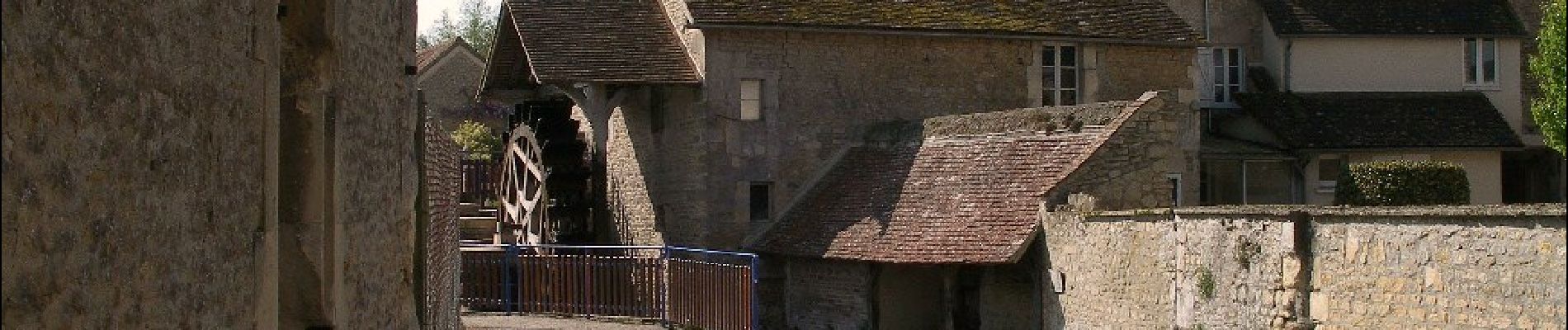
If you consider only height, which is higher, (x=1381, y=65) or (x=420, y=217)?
(x=1381, y=65)

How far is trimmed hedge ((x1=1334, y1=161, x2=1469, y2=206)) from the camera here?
2639 centimetres

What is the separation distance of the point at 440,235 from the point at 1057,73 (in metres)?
15.0

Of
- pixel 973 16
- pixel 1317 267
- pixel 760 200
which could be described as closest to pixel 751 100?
pixel 760 200

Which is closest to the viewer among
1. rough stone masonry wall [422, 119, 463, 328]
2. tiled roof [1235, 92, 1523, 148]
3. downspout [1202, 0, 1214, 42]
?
rough stone masonry wall [422, 119, 463, 328]

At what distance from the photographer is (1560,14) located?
21625 millimetres

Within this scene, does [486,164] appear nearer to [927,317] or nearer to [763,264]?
[763,264]

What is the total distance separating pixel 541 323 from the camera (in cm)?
2222

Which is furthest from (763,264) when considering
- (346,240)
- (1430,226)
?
(346,240)

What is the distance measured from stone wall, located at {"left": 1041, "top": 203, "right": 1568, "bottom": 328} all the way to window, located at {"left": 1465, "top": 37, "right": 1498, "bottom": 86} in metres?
15.5

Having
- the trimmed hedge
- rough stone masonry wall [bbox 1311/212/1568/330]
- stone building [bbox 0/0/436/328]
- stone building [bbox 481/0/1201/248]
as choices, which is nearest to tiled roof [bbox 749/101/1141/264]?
stone building [bbox 481/0/1201/248]

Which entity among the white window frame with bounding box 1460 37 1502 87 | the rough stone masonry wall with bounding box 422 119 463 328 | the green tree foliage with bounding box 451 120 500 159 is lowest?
the rough stone masonry wall with bounding box 422 119 463 328

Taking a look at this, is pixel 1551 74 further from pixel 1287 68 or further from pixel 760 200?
pixel 760 200

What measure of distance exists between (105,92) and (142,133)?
32 centimetres

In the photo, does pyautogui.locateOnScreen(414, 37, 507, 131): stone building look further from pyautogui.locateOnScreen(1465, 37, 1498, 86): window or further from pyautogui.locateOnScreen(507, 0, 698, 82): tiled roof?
pyautogui.locateOnScreen(1465, 37, 1498, 86): window
